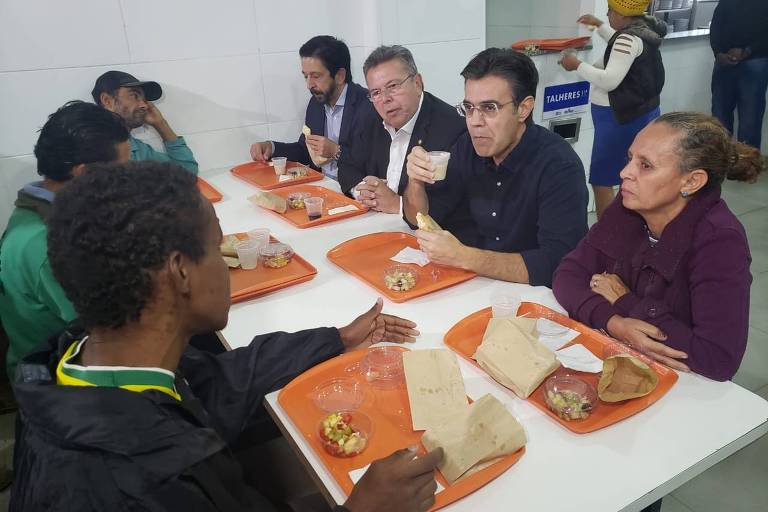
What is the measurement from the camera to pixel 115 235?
0.94m

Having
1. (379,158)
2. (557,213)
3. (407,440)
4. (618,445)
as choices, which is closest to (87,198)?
(407,440)

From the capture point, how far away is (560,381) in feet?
4.65

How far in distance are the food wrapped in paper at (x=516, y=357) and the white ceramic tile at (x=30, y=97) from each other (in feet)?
9.95

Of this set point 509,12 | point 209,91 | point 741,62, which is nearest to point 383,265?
point 209,91

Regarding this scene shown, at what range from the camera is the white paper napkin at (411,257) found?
2.18 metres

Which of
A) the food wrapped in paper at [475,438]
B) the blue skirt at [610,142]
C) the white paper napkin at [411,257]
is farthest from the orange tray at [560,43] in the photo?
the food wrapped in paper at [475,438]

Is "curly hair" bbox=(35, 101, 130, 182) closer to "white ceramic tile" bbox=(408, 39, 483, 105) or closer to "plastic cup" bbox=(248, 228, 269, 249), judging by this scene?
"plastic cup" bbox=(248, 228, 269, 249)

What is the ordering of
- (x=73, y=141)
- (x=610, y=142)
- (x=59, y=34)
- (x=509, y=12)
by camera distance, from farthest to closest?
(x=509, y=12), (x=610, y=142), (x=59, y=34), (x=73, y=141)

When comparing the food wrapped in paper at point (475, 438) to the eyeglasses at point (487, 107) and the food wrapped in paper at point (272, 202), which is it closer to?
the eyeglasses at point (487, 107)

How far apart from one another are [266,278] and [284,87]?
228 cm

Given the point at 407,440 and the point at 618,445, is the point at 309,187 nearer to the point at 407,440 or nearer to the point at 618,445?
the point at 407,440

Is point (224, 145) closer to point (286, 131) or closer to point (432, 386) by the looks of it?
point (286, 131)

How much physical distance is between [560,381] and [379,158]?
200 cm

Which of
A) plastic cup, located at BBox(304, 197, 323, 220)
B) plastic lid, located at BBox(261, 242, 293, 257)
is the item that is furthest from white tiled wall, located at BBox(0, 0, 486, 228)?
plastic lid, located at BBox(261, 242, 293, 257)
